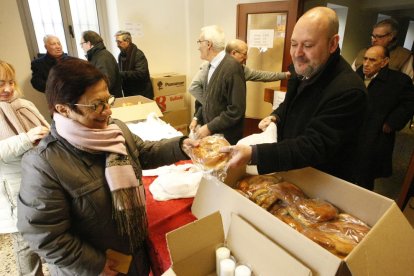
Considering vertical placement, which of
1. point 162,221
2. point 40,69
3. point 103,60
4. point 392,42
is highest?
point 392,42

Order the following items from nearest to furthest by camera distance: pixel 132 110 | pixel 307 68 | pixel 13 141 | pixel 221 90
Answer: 1. pixel 307 68
2. pixel 13 141
3. pixel 221 90
4. pixel 132 110

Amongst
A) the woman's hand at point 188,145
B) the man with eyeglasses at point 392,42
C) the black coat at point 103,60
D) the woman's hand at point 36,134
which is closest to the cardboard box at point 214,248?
the woman's hand at point 188,145

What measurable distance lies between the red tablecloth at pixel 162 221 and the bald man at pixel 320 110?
15.0 inches

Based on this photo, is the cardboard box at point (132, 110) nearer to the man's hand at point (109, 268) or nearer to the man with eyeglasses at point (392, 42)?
the man's hand at point (109, 268)

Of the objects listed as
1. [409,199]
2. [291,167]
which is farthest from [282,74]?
[291,167]

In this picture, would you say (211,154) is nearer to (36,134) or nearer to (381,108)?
(36,134)

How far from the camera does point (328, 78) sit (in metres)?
1.09

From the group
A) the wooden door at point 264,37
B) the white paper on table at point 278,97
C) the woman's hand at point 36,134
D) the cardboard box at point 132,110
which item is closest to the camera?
the woman's hand at point 36,134

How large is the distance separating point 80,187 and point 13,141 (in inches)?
26.5

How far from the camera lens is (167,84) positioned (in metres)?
3.83

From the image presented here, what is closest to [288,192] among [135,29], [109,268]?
[109,268]

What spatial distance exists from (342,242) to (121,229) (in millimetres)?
753

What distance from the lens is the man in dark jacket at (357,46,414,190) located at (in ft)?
6.78

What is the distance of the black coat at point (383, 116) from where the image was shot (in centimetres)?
207
